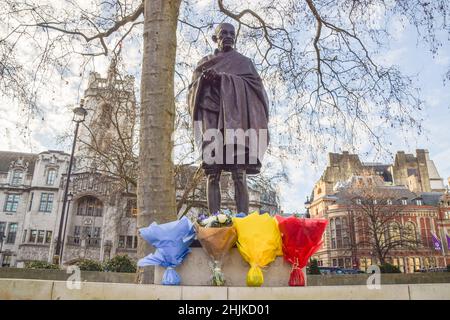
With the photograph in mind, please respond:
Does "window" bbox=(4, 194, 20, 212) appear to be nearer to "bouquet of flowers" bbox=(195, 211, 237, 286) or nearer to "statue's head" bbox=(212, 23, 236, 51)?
"statue's head" bbox=(212, 23, 236, 51)

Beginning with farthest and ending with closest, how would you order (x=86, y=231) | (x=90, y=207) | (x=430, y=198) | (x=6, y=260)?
(x=430, y=198) < (x=90, y=207) < (x=86, y=231) < (x=6, y=260)

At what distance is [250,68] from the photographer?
450cm

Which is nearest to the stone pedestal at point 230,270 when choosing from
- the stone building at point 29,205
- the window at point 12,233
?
the stone building at point 29,205

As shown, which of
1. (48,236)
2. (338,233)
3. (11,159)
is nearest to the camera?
(48,236)

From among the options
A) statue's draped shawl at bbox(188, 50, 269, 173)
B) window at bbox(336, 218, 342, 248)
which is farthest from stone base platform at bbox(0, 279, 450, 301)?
window at bbox(336, 218, 342, 248)

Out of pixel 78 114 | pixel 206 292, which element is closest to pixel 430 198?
pixel 78 114

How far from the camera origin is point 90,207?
4650cm

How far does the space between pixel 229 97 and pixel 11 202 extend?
5403 cm

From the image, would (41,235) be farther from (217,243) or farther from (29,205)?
(217,243)

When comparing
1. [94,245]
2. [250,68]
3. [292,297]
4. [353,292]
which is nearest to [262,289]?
[292,297]

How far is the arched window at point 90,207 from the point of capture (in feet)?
151

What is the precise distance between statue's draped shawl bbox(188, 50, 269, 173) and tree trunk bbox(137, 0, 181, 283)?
2039 mm
